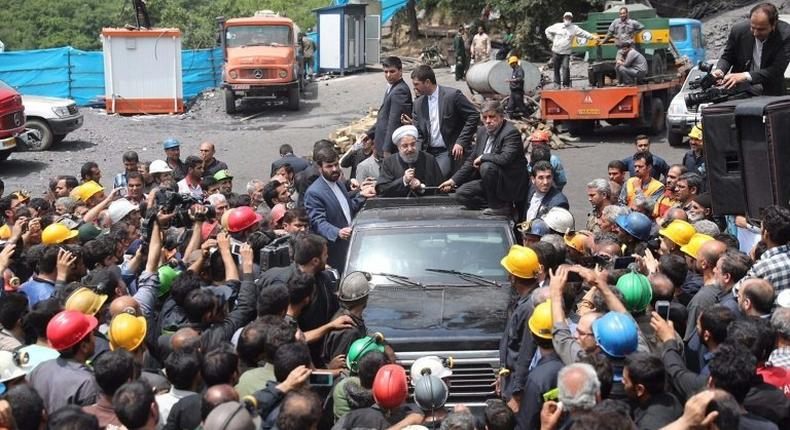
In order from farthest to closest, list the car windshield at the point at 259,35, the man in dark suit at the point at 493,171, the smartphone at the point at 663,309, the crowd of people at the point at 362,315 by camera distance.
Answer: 1. the car windshield at the point at 259,35
2. the man in dark suit at the point at 493,171
3. the smartphone at the point at 663,309
4. the crowd of people at the point at 362,315

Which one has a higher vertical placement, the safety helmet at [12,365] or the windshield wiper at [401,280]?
the safety helmet at [12,365]

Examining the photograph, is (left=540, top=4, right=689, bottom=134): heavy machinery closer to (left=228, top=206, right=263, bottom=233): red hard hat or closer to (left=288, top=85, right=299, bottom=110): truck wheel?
(left=288, top=85, right=299, bottom=110): truck wheel

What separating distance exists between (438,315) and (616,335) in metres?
2.33

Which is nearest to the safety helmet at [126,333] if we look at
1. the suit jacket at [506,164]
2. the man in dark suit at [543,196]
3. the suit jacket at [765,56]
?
the suit jacket at [506,164]

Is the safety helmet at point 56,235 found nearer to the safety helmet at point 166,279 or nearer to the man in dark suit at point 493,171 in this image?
the safety helmet at point 166,279

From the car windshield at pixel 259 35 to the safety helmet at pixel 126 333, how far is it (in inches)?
931

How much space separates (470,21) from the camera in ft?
127

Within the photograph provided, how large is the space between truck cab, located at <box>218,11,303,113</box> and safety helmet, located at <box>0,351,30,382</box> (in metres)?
22.6

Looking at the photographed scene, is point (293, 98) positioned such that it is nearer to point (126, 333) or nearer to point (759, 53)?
point (759, 53)

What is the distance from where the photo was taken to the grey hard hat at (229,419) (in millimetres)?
4949

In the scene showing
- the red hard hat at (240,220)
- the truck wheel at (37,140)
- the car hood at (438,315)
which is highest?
the red hard hat at (240,220)

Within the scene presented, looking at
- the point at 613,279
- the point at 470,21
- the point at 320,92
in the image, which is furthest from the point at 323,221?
the point at 470,21

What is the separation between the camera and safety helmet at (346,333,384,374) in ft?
20.5

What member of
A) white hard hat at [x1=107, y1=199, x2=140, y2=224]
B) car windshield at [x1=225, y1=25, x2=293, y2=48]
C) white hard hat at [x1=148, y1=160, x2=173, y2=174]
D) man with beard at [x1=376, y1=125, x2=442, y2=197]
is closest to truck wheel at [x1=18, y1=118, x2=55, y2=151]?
car windshield at [x1=225, y1=25, x2=293, y2=48]
